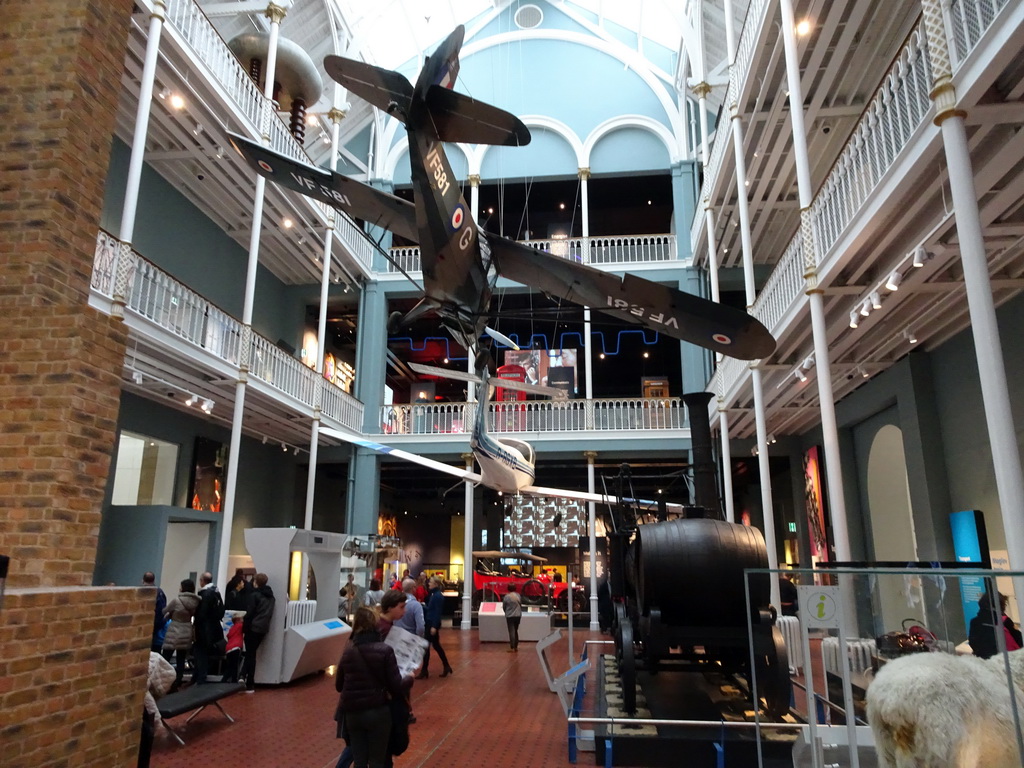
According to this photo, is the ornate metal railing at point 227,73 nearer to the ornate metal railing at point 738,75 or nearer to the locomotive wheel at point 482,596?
the ornate metal railing at point 738,75

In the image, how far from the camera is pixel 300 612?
1002 cm

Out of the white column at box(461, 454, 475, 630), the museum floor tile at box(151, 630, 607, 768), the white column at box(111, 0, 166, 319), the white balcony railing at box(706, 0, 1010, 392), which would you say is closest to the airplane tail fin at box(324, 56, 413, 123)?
the white column at box(111, 0, 166, 319)

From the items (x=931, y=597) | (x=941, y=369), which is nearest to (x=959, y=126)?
(x=931, y=597)

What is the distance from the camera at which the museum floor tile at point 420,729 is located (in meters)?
5.97

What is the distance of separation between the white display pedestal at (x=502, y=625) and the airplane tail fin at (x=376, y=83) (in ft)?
35.5

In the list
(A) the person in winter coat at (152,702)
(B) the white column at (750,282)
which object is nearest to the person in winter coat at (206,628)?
(A) the person in winter coat at (152,702)

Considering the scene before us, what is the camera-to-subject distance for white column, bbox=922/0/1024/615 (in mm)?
4656

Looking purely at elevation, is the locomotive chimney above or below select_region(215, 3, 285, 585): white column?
below

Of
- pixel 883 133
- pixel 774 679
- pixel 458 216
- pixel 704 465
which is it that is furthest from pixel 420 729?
pixel 883 133

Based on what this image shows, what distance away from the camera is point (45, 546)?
11.2ft

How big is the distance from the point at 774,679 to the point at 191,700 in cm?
526

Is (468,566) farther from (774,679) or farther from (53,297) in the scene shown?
(53,297)

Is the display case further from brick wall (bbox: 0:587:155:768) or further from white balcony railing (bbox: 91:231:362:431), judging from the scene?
white balcony railing (bbox: 91:231:362:431)

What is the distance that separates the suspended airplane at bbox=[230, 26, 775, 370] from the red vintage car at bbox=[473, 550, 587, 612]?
36.9ft
